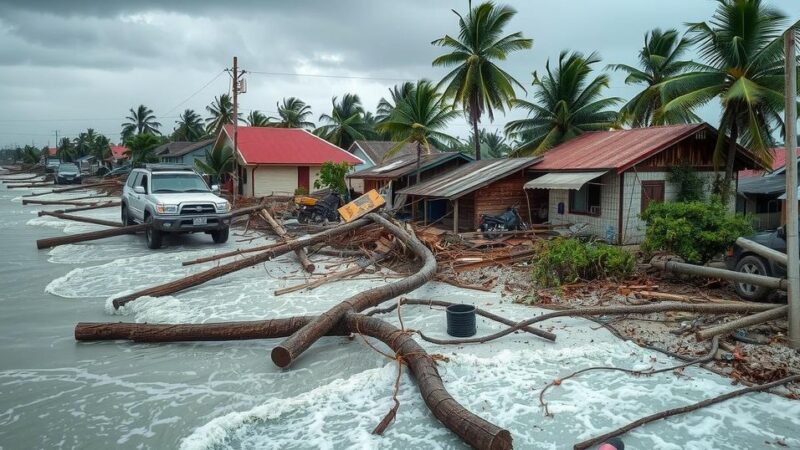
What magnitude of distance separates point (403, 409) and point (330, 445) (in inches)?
40.0

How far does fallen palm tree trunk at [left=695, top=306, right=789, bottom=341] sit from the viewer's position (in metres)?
7.31

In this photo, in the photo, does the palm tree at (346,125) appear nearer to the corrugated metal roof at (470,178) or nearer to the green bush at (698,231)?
the corrugated metal roof at (470,178)

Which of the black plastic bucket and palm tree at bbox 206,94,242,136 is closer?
the black plastic bucket

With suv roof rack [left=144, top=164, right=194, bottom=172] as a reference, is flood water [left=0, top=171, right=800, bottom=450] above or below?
below

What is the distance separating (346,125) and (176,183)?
28746 mm

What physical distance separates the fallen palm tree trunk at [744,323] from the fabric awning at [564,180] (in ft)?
26.5

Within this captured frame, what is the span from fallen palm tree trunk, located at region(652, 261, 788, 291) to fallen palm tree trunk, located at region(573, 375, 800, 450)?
7.21 ft

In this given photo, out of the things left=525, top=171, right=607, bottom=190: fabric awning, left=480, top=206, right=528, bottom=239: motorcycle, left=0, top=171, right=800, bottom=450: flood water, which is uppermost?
left=525, top=171, right=607, bottom=190: fabric awning

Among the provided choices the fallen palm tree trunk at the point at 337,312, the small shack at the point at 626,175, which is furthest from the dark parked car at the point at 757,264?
the small shack at the point at 626,175

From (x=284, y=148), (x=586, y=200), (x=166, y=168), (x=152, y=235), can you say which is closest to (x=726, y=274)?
(x=586, y=200)

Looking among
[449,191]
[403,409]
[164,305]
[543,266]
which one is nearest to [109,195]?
[449,191]

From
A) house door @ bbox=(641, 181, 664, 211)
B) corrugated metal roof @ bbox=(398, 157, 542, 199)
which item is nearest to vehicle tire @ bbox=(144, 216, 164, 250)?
corrugated metal roof @ bbox=(398, 157, 542, 199)

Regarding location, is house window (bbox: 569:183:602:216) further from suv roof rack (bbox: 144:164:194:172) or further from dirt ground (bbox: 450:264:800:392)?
suv roof rack (bbox: 144:164:194:172)

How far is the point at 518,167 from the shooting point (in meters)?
18.9
